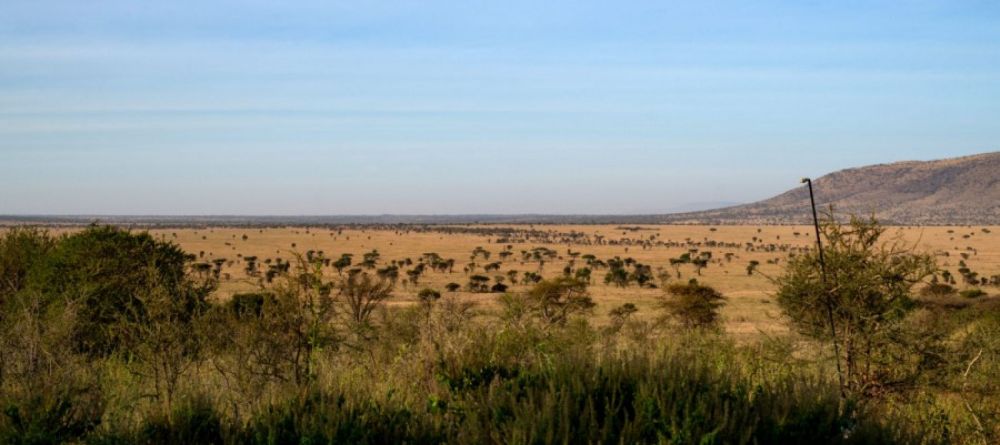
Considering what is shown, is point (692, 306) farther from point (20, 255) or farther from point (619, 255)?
point (619, 255)

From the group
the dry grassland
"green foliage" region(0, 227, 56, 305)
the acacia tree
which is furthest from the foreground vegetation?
the dry grassland

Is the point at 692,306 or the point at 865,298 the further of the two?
the point at 692,306

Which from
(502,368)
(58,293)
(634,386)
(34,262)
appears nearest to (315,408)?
(502,368)

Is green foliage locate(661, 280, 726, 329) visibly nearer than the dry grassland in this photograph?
Yes

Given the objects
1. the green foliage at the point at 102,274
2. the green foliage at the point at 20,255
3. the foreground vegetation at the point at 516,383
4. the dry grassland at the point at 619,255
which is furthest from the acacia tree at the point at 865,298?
the green foliage at the point at 20,255

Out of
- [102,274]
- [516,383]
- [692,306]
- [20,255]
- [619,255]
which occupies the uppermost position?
[20,255]

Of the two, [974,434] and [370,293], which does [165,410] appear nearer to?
[974,434]

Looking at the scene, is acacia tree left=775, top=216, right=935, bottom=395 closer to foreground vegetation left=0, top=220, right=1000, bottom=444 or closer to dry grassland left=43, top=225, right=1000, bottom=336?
foreground vegetation left=0, top=220, right=1000, bottom=444

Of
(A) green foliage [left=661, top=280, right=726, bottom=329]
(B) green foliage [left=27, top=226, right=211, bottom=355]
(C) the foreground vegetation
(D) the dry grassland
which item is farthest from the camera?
(D) the dry grassland

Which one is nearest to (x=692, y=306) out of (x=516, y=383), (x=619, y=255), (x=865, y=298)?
(x=865, y=298)

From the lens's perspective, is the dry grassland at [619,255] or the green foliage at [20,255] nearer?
the green foliage at [20,255]

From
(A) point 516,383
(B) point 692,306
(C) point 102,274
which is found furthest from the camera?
(B) point 692,306

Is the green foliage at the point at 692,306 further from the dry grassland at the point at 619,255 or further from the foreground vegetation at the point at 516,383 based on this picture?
the foreground vegetation at the point at 516,383

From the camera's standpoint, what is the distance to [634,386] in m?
6.86
